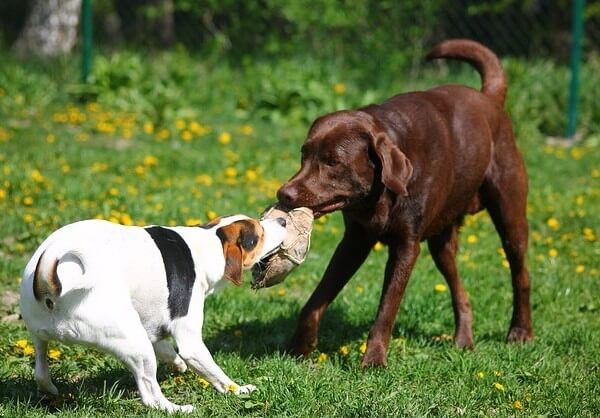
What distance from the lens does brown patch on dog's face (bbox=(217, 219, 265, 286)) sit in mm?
4711

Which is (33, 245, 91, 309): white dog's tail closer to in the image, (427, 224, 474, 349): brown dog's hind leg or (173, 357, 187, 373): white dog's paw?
(173, 357, 187, 373): white dog's paw

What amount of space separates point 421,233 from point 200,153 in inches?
200

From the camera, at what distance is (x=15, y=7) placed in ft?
59.9

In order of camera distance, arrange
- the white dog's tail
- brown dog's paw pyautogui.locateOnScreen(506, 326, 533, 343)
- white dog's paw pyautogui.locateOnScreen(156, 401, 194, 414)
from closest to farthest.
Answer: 1. the white dog's tail
2. white dog's paw pyautogui.locateOnScreen(156, 401, 194, 414)
3. brown dog's paw pyautogui.locateOnScreen(506, 326, 533, 343)

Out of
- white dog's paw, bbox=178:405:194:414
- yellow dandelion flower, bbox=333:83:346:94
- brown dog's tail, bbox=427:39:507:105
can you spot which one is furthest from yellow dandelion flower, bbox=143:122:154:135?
white dog's paw, bbox=178:405:194:414

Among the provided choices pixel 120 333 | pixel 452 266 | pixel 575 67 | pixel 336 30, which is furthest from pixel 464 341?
pixel 336 30

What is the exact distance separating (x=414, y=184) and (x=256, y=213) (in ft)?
10.1

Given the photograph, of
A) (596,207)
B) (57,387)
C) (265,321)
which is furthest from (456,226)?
(596,207)

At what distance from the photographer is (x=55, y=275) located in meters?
3.96

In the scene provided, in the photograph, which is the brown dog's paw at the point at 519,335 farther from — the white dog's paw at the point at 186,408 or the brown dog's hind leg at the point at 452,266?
the white dog's paw at the point at 186,408

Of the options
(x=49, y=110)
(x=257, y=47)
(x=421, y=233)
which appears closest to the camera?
→ (x=421, y=233)

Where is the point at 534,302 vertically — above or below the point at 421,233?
below

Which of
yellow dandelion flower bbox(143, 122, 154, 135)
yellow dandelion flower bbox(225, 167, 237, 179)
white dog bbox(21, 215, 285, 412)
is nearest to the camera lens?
white dog bbox(21, 215, 285, 412)

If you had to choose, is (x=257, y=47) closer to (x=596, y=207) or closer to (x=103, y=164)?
(x=103, y=164)
